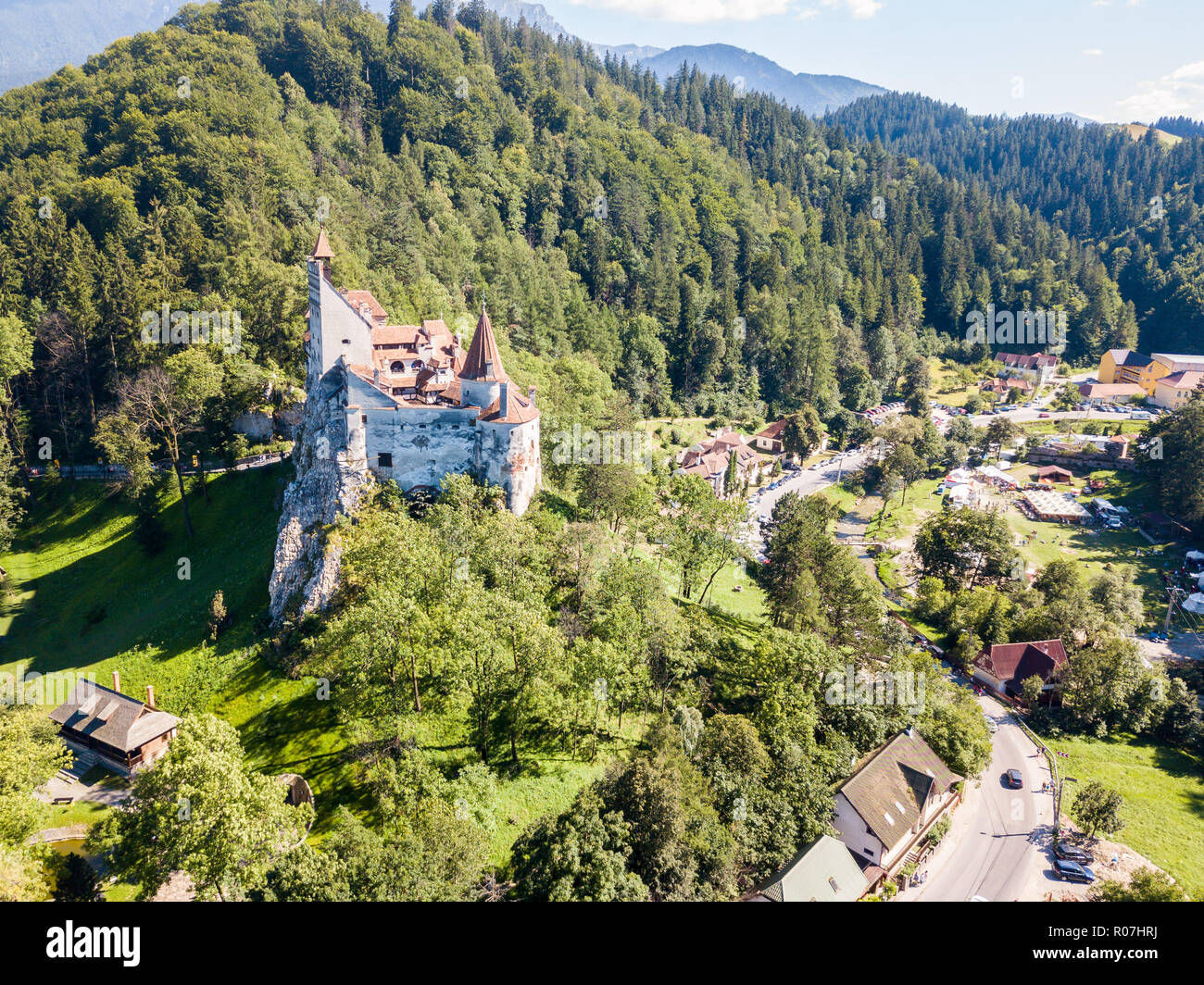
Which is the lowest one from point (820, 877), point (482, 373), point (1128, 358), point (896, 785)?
point (820, 877)

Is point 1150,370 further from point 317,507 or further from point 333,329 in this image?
point 317,507

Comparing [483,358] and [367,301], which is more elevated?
[367,301]

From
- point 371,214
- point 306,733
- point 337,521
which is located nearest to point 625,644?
point 306,733

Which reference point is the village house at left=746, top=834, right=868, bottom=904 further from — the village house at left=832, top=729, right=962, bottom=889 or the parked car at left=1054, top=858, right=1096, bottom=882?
the parked car at left=1054, top=858, right=1096, bottom=882

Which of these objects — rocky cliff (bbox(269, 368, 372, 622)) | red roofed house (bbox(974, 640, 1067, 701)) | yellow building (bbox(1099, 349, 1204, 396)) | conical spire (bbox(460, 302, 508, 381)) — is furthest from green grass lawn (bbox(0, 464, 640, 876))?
yellow building (bbox(1099, 349, 1204, 396))

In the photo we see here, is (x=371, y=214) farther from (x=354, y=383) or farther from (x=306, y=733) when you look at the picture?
(x=306, y=733)

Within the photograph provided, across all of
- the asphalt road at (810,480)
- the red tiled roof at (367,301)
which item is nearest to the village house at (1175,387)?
the asphalt road at (810,480)

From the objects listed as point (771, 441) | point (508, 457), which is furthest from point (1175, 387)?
point (508, 457)

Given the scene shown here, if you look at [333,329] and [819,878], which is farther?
[333,329]
